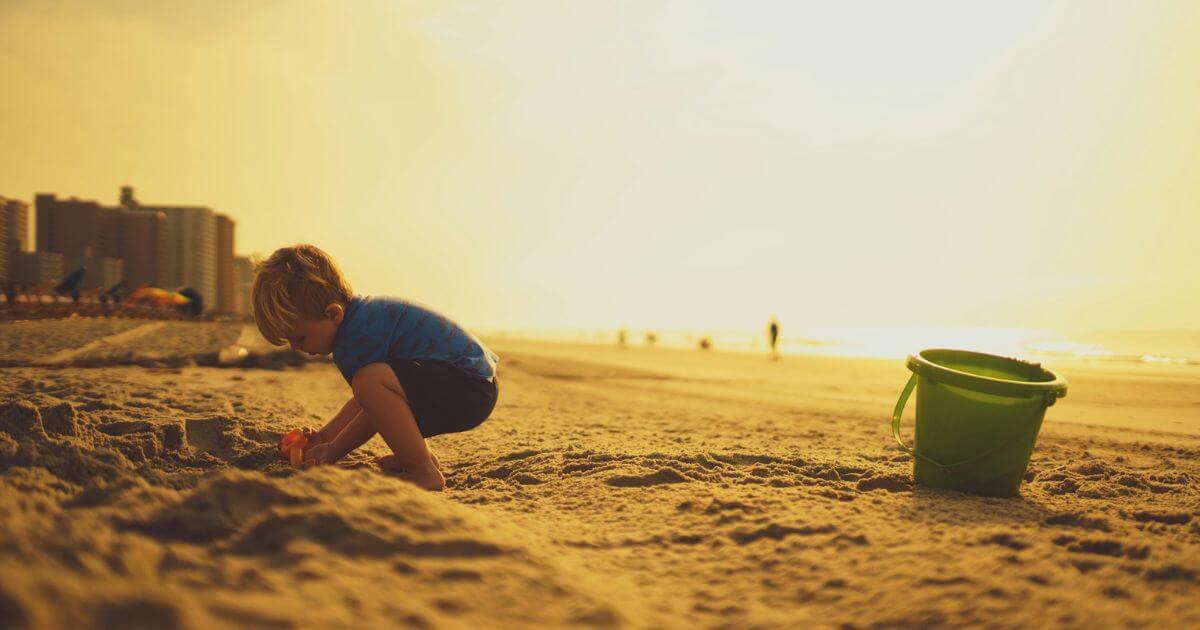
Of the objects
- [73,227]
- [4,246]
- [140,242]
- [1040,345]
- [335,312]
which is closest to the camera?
[335,312]

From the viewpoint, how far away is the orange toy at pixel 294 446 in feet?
9.44

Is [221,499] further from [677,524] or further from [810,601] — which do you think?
[810,601]

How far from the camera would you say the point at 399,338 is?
107 inches

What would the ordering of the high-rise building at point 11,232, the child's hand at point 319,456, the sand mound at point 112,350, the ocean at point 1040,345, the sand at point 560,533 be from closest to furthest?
1. the sand at point 560,533
2. the child's hand at point 319,456
3. the sand mound at point 112,350
4. the high-rise building at point 11,232
5. the ocean at point 1040,345

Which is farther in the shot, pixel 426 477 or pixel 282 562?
pixel 426 477

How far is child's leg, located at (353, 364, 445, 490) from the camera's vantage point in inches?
98.9

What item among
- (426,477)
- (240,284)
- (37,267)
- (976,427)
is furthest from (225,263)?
(976,427)

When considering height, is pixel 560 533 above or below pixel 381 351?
below

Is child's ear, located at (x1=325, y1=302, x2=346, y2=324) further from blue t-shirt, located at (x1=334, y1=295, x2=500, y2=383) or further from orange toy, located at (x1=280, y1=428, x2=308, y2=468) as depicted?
orange toy, located at (x1=280, y1=428, x2=308, y2=468)

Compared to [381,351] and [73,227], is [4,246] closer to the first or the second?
[73,227]

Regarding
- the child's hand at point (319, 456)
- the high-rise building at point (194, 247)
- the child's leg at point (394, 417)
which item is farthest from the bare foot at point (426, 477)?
the high-rise building at point (194, 247)

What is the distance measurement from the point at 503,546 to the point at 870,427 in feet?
14.4

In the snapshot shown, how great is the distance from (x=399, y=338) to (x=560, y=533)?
1.16 meters

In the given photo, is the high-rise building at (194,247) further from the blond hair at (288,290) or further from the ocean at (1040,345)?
the blond hair at (288,290)
